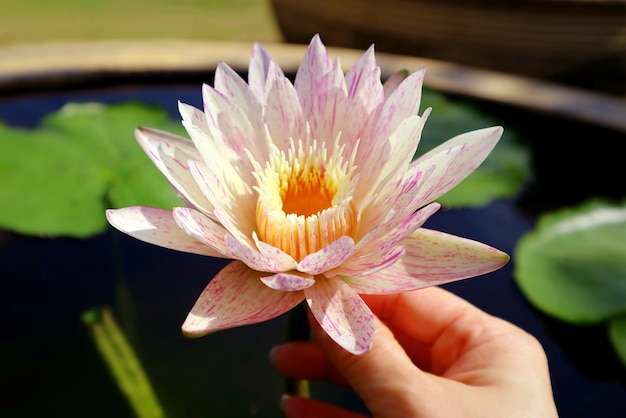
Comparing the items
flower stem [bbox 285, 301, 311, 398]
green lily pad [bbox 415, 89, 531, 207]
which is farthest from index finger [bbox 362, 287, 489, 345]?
green lily pad [bbox 415, 89, 531, 207]

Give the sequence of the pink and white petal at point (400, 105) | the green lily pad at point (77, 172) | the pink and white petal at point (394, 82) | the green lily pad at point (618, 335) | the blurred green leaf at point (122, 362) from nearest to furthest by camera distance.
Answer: the pink and white petal at point (400, 105)
the pink and white petal at point (394, 82)
the blurred green leaf at point (122, 362)
the green lily pad at point (618, 335)
the green lily pad at point (77, 172)

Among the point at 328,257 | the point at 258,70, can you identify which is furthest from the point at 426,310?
the point at 258,70

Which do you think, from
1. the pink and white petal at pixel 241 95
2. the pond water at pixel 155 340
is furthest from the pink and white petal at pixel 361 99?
the pond water at pixel 155 340

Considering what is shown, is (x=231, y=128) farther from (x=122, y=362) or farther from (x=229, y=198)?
(x=122, y=362)

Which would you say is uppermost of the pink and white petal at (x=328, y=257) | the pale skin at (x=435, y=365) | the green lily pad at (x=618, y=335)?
the pink and white petal at (x=328, y=257)

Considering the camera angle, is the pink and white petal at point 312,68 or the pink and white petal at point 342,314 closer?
the pink and white petal at point 342,314

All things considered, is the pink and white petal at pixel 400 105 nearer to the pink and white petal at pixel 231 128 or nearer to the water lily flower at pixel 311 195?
the water lily flower at pixel 311 195
